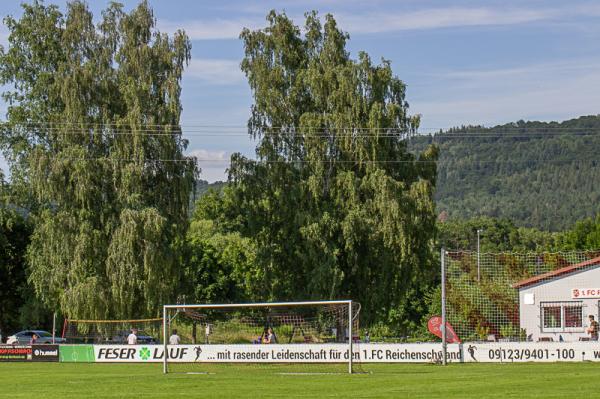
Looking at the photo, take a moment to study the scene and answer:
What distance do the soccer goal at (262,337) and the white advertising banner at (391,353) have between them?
0.04 metres

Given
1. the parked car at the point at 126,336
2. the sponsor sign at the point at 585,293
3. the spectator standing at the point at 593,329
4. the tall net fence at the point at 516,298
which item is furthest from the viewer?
the parked car at the point at 126,336

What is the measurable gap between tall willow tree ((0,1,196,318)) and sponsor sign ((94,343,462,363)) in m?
14.0

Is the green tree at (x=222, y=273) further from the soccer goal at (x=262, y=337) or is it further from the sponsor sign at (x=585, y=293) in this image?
the sponsor sign at (x=585, y=293)

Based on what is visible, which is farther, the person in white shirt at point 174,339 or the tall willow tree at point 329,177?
the tall willow tree at point 329,177

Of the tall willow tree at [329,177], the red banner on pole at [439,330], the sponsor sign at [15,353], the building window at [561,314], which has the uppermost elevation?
the tall willow tree at [329,177]

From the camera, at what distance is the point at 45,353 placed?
163 feet

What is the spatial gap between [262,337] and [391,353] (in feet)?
23.8

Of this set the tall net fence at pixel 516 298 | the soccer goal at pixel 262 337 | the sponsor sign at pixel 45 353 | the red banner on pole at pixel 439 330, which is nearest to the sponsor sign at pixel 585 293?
the tall net fence at pixel 516 298

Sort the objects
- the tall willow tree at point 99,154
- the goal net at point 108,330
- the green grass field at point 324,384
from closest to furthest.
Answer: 1. the green grass field at point 324,384
2. the goal net at point 108,330
3. the tall willow tree at point 99,154

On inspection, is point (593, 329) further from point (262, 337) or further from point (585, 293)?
point (262, 337)

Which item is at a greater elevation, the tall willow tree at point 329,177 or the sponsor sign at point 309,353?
the tall willow tree at point 329,177

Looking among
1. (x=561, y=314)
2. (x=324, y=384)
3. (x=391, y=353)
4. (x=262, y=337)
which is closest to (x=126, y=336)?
(x=262, y=337)

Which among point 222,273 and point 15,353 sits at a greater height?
point 222,273

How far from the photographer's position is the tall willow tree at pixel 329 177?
58812 mm
